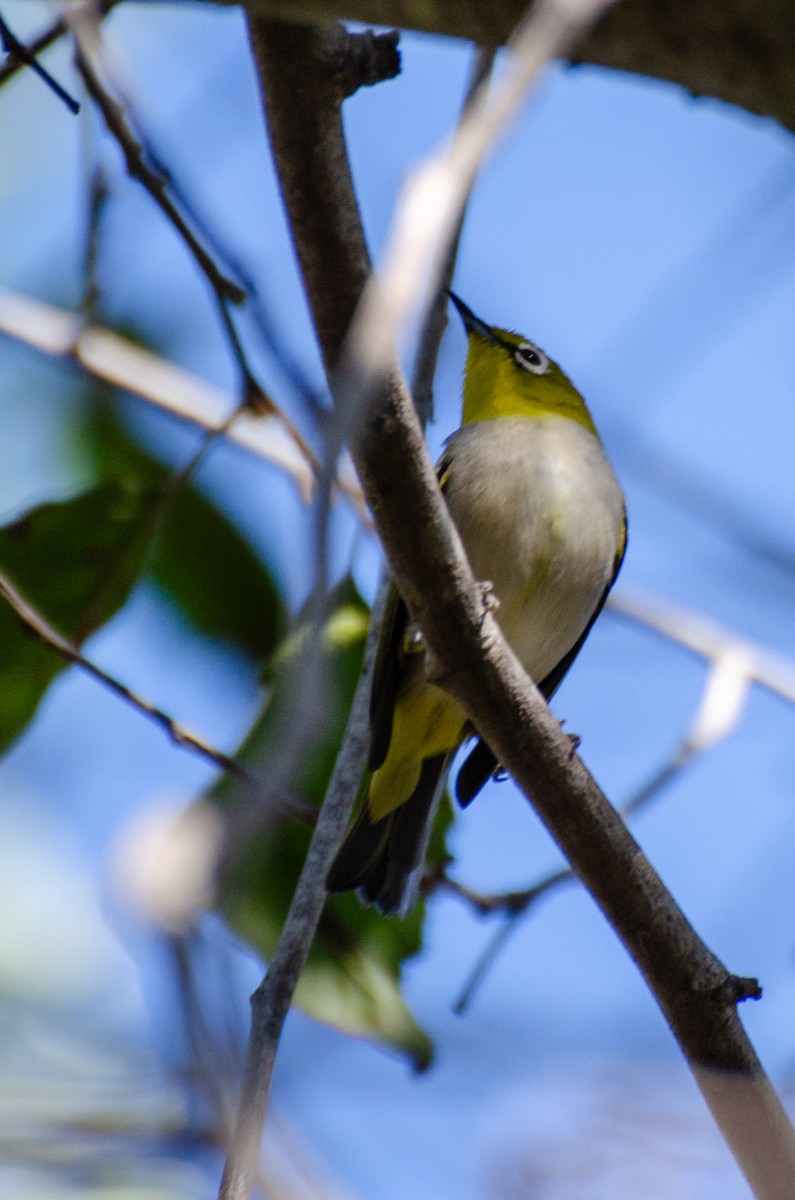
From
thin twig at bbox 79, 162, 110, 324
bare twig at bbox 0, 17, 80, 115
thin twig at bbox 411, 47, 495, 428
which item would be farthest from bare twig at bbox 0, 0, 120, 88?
thin twig at bbox 411, 47, 495, 428

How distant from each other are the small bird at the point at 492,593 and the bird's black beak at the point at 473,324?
855 millimetres

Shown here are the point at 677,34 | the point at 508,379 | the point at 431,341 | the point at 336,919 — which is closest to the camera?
the point at 677,34

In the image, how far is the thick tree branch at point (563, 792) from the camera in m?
2.63

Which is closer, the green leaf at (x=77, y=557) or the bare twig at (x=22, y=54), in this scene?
the bare twig at (x=22, y=54)

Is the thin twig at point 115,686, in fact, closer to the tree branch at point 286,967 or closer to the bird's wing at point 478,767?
the tree branch at point 286,967

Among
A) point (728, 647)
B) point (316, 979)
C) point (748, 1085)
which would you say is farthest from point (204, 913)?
point (728, 647)

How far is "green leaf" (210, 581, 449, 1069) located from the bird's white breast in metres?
0.59

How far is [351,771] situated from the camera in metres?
3.41

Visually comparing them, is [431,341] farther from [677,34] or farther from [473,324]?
[677,34]

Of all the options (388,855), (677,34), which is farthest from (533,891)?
(677,34)

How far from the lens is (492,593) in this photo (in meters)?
4.94

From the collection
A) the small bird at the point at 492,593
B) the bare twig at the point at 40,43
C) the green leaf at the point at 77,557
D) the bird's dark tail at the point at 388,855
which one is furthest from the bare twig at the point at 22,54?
the bird's dark tail at the point at 388,855

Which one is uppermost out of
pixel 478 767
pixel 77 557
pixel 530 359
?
pixel 530 359

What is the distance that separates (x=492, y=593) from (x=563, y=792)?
1.75 m
